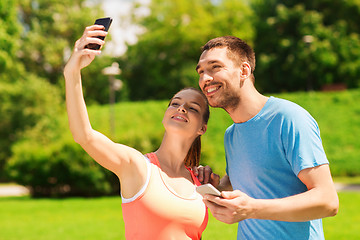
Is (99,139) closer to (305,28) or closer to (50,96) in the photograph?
(50,96)

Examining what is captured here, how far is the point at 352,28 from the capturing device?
37.5m

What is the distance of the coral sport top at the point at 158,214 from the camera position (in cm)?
270

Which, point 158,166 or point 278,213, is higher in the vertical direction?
point 158,166

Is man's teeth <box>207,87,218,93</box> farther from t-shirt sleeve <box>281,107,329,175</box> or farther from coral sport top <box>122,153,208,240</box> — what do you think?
coral sport top <box>122,153,208,240</box>

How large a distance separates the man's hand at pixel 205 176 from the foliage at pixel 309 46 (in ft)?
106

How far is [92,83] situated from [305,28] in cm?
1721

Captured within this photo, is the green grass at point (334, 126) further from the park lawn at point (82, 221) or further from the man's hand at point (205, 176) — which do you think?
the man's hand at point (205, 176)

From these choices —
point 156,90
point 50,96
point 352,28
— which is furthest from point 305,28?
point 50,96

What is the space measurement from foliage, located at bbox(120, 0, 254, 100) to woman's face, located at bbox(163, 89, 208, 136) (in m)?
35.7

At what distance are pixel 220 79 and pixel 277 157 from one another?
51 centimetres

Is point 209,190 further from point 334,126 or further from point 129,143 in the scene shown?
point 334,126

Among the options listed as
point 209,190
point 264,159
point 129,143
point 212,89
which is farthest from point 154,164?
point 129,143

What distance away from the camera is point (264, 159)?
2.47 metres

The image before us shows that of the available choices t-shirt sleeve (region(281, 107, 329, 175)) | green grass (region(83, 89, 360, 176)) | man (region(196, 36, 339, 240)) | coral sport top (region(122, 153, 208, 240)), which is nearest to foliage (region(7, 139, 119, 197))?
green grass (region(83, 89, 360, 176))
